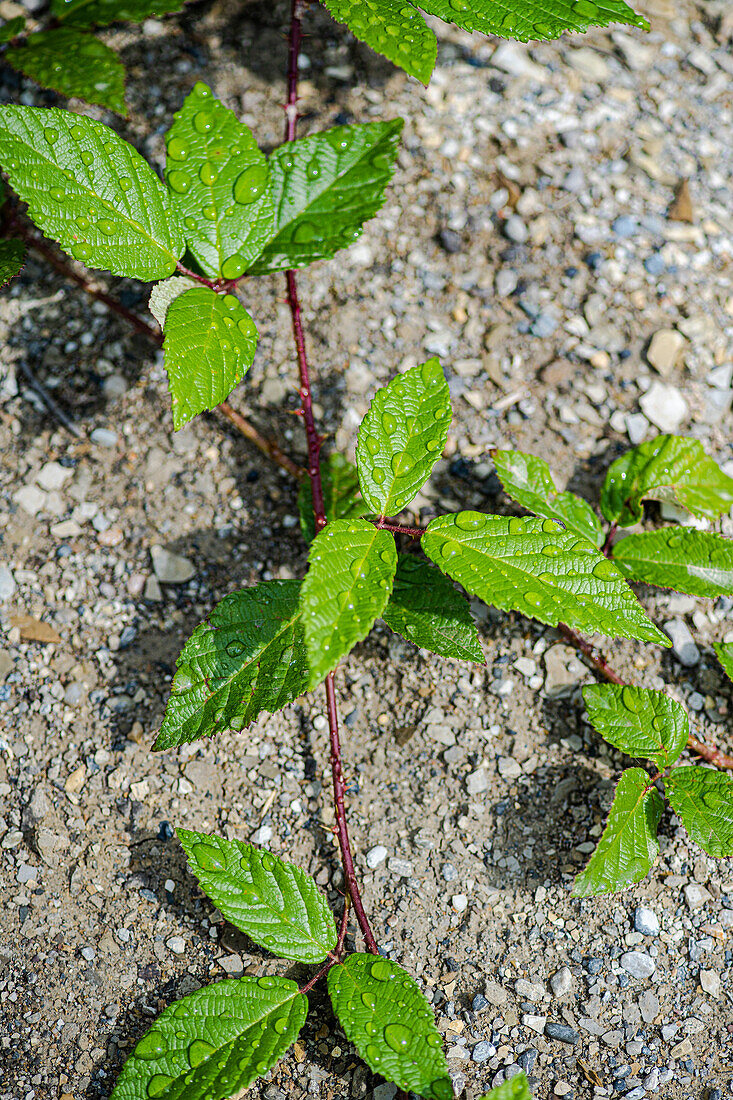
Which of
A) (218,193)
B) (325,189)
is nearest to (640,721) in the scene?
(325,189)

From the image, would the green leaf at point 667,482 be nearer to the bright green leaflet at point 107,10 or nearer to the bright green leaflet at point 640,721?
the bright green leaflet at point 640,721

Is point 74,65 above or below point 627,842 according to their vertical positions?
above

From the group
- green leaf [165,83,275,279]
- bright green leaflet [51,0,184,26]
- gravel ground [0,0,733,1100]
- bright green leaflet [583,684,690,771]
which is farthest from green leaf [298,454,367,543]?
bright green leaflet [51,0,184,26]

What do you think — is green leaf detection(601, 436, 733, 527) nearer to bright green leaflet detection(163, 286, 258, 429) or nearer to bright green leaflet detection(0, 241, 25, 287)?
bright green leaflet detection(163, 286, 258, 429)

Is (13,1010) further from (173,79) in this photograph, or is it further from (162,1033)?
(173,79)

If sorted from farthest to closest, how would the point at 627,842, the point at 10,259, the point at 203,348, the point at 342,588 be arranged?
1. the point at 10,259
2. the point at 627,842
3. the point at 203,348
4. the point at 342,588

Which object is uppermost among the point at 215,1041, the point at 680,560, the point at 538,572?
the point at 538,572

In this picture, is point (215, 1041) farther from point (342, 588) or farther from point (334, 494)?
point (334, 494)
